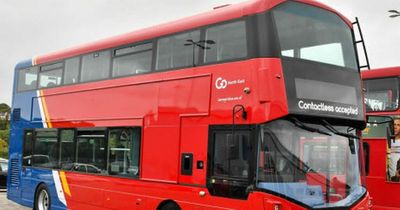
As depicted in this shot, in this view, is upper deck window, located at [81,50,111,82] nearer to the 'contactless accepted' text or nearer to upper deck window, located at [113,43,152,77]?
upper deck window, located at [113,43,152,77]

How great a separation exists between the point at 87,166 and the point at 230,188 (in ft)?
16.0

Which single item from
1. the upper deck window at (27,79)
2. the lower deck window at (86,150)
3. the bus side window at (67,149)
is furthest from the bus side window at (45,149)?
the upper deck window at (27,79)

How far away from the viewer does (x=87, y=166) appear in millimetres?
12094

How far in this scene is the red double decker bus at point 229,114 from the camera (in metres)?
7.95

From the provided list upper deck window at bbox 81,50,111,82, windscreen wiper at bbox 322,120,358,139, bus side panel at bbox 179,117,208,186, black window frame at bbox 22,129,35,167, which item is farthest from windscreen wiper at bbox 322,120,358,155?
black window frame at bbox 22,129,35,167

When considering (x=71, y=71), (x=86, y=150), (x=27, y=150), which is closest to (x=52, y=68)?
(x=71, y=71)

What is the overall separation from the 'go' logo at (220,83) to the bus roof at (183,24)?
101cm

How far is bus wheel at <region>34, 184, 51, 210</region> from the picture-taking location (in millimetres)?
13627

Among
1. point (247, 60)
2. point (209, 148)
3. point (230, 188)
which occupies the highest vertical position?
point (247, 60)

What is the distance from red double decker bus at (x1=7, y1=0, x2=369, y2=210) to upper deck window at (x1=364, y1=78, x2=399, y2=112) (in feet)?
10.4

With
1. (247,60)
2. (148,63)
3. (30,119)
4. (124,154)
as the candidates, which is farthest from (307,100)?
(30,119)

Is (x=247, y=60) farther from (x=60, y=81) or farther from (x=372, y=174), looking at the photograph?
(x=60, y=81)

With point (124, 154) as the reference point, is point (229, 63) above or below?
above

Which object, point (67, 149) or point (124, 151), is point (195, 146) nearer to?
point (124, 151)
